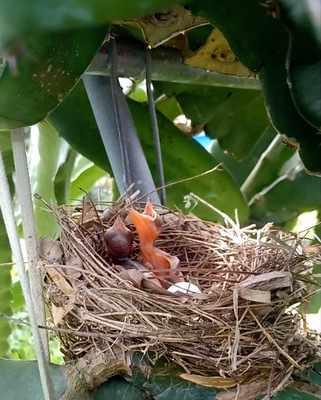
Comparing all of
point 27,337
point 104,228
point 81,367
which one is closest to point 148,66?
point 104,228

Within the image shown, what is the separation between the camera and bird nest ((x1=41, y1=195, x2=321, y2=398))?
20.5 inches

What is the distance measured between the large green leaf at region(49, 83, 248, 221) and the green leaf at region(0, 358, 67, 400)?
1.08 feet

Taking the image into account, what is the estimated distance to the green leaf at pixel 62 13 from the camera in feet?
0.60

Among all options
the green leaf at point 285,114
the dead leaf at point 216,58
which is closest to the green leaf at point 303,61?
the green leaf at point 285,114

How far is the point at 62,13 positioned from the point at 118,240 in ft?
1.50

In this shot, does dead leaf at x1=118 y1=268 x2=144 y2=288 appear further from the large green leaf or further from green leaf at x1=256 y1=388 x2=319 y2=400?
the large green leaf

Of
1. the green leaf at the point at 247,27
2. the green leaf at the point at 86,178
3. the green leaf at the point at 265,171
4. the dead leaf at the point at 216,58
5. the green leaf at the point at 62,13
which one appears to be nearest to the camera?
the green leaf at the point at 62,13

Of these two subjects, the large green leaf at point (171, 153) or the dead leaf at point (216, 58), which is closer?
the dead leaf at point (216, 58)

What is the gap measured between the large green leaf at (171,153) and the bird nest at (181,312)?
166mm

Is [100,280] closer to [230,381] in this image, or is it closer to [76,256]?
[76,256]

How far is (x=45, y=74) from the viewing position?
43 cm

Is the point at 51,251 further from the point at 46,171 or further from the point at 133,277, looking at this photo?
the point at 46,171

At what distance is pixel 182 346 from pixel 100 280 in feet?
0.33

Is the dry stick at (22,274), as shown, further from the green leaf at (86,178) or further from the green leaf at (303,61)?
the green leaf at (86,178)
